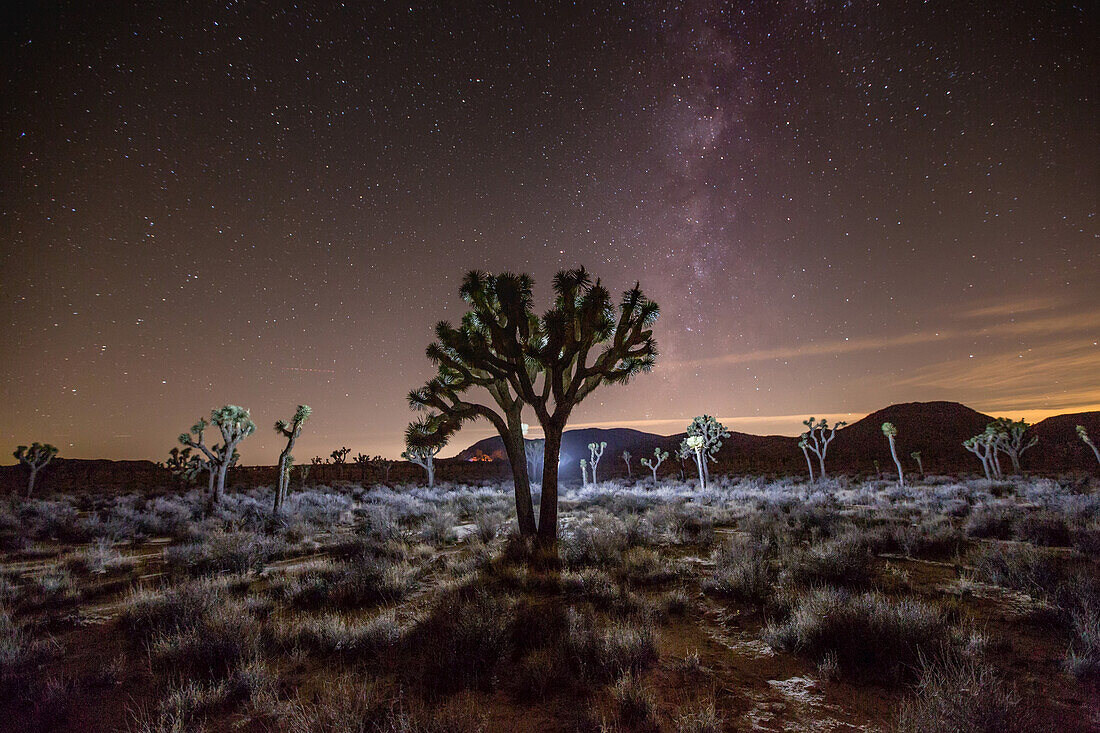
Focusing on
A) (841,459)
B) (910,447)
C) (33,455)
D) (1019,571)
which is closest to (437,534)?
(1019,571)

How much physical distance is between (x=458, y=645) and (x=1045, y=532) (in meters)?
12.2

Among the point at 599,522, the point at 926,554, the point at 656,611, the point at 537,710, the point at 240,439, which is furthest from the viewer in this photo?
the point at 240,439

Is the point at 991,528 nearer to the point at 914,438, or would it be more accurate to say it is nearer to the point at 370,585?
the point at 370,585

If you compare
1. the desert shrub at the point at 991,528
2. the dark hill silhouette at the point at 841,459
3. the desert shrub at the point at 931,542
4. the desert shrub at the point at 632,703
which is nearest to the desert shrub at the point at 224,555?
the desert shrub at the point at 632,703

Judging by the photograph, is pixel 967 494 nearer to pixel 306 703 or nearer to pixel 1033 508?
pixel 1033 508

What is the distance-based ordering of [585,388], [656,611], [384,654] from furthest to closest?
[585,388] < [656,611] < [384,654]

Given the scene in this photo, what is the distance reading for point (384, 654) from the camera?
4820 mm

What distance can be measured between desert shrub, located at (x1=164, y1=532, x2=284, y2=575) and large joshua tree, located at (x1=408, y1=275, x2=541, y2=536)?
5.00 meters

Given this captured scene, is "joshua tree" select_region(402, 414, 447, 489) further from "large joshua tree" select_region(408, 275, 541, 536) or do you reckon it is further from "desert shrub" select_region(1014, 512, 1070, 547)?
"desert shrub" select_region(1014, 512, 1070, 547)

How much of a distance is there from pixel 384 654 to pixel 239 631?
5.54 feet

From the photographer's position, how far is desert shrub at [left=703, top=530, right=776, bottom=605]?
252 inches

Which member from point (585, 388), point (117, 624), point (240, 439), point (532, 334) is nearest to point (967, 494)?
point (585, 388)

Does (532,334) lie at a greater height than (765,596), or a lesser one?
greater

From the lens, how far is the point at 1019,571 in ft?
20.6
